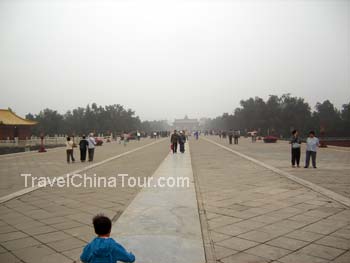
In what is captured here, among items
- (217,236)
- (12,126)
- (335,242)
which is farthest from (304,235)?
(12,126)

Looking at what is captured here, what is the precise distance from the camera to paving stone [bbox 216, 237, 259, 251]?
4.12 meters

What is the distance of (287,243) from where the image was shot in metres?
4.23

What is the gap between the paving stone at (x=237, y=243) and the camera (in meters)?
4.12

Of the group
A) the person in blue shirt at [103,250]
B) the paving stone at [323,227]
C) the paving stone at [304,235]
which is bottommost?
the paving stone at [304,235]

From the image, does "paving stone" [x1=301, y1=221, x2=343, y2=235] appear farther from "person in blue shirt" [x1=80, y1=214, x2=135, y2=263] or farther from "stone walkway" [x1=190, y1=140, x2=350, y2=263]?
"person in blue shirt" [x1=80, y1=214, x2=135, y2=263]

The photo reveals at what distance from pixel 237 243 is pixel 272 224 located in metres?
1.08

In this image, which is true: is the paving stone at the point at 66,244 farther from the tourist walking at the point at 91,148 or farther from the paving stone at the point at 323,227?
the tourist walking at the point at 91,148

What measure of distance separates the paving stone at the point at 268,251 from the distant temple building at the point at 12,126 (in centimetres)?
3596

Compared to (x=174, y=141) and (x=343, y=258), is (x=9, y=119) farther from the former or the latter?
(x=343, y=258)

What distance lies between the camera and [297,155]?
12.8 meters

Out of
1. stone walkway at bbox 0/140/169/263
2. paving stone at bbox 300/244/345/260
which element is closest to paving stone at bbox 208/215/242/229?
paving stone at bbox 300/244/345/260

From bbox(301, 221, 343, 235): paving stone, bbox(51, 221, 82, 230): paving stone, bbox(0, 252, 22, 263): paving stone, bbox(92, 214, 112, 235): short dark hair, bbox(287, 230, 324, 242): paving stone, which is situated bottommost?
bbox(0, 252, 22, 263): paving stone

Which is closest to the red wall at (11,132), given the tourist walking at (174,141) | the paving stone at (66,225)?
the tourist walking at (174,141)

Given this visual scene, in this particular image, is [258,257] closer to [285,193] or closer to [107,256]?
[107,256]
